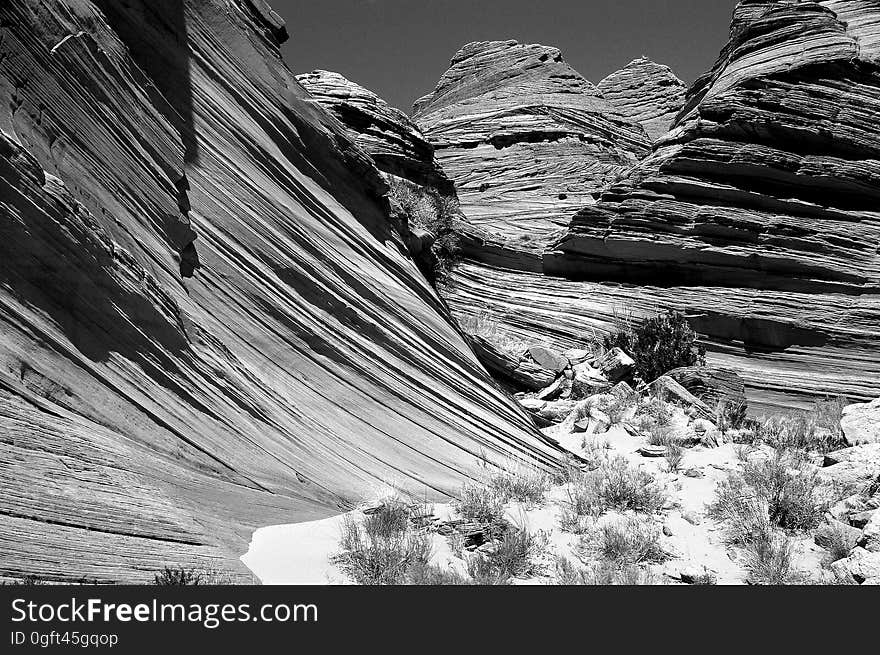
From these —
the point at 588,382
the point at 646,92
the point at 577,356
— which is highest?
the point at 646,92

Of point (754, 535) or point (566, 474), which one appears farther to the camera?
point (566, 474)

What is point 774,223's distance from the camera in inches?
813

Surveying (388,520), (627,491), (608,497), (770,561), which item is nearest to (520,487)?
(608,497)

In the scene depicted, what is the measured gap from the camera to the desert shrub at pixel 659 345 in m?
16.7

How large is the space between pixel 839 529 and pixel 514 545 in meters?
2.78

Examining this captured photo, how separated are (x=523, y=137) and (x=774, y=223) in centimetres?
1415

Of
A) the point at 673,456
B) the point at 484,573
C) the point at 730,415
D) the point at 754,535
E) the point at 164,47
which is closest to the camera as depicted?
the point at 484,573

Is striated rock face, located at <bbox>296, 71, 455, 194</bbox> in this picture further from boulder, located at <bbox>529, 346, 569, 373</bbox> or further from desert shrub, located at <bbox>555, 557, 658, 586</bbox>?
desert shrub, located at <bbox>555, 557, 658, 586</bbox>

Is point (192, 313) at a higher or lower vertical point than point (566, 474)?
higher

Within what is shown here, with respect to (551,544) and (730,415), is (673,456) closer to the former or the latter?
(551,544)

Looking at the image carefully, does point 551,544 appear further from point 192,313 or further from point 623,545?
point 192,313

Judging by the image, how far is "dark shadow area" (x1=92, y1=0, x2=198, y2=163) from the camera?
9062 millimetres

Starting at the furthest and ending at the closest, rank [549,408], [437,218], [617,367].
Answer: [437,218] < [617,367] < [549,408]

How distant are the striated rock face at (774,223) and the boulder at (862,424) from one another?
9.57 meters
